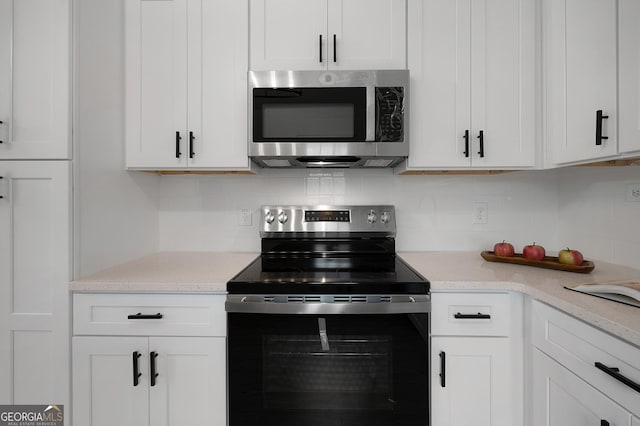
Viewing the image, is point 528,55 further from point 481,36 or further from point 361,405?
point 361,405

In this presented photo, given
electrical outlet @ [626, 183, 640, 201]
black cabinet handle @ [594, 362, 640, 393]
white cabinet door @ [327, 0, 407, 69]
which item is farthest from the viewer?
white cabinet door @ [327, 0, 407, 69]

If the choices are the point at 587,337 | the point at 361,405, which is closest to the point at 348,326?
the point at 361,405

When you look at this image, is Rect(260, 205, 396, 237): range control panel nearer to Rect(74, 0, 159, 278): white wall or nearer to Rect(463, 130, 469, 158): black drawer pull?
Rect(463, 130, 469, 158): black drawer pull

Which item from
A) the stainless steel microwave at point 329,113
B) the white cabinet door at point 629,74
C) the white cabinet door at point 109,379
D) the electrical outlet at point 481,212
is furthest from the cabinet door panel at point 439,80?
the white cabinet door at point 109,379

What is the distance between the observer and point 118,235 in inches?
62.5

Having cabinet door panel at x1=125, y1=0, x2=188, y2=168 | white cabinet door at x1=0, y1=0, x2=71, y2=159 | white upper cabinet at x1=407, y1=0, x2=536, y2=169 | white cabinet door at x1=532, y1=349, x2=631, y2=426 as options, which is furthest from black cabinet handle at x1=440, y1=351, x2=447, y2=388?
white cabinet door at x1=0, y1=0, x2=71, y2=159

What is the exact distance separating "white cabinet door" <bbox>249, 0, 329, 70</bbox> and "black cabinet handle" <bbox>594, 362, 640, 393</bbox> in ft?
5.20

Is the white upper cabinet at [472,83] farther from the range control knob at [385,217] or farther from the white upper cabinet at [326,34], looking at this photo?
the range control knob at [385,217]

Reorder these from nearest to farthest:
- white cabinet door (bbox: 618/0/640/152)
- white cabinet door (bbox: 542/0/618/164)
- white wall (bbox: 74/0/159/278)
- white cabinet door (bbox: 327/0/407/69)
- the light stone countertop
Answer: the light stone countertop
white cabinet door (bbox: 618/0/640/152)
white cabinet door (bbox: 542/0/618/164)
white wall (bbox: 74/0/159/278)
white cabinet door (bbox: 327/0/407/69)

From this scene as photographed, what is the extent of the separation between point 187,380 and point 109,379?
0.33m

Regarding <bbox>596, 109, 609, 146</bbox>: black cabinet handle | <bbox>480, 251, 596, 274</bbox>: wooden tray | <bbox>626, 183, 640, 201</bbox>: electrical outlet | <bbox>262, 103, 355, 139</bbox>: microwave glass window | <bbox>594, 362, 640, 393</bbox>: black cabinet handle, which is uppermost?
<bbox>262, 103, 355, 139</bbox>: microwave glass window

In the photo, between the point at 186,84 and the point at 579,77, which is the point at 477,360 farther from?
the point at 186,84

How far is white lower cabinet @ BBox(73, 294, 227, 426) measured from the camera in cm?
129

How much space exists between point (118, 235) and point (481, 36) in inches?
82.9
